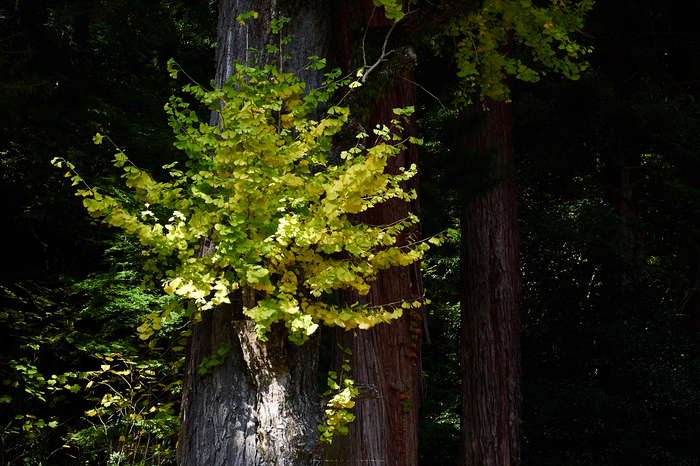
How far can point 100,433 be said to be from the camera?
5953 millimetres

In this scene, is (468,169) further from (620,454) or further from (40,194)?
(40,194)

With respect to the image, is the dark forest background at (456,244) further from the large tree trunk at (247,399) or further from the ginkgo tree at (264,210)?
the ginkgo tree at (264,210)

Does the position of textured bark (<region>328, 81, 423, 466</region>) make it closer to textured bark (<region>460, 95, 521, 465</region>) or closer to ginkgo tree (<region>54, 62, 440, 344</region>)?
ginkgo tree (<region>54, 62, 440, 344</region>)

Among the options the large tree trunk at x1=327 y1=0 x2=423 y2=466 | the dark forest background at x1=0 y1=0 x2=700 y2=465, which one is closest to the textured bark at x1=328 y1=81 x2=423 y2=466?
the large tree trunk at x1=327 y1=0 x2=423 y2=466

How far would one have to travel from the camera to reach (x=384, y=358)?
15.9 feet

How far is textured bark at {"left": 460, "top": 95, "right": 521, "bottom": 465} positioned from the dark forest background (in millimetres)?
397

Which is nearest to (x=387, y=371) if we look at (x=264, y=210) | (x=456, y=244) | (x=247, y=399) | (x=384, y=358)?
(x=384, y=358)

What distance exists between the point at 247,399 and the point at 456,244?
6246 mm

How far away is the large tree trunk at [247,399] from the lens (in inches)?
121

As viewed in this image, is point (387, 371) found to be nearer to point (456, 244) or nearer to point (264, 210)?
point (264, 210)

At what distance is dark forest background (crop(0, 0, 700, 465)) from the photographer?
6406 millimetres

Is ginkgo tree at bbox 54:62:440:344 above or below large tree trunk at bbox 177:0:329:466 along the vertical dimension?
above

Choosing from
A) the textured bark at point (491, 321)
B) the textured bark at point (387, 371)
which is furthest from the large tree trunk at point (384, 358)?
the textured bark at point (491, 321)

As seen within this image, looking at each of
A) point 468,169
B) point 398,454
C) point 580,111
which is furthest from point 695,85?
point 398,454
